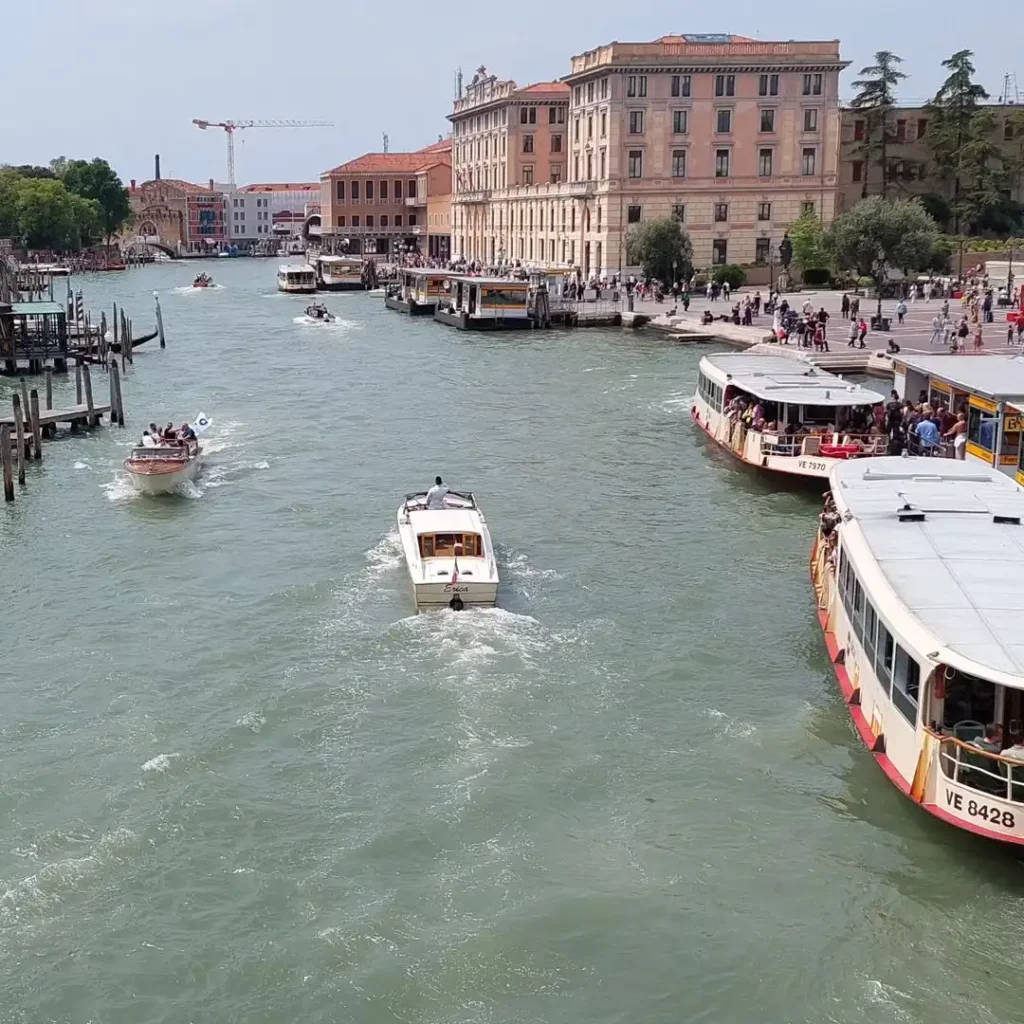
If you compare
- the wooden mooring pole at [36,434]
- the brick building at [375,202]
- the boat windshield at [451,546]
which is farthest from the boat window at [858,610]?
the brick building at [375,202]

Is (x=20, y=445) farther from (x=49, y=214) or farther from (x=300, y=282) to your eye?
(x=49, y=214)

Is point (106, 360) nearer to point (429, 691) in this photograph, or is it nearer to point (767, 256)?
point (429, 691)

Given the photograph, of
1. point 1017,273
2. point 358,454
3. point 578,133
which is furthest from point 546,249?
point 358,454

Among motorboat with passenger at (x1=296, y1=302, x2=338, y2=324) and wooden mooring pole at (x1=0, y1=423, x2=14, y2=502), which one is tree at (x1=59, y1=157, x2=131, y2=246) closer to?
motorboat with passenger at (x1=296, y1=302, x2=338, y2=324)

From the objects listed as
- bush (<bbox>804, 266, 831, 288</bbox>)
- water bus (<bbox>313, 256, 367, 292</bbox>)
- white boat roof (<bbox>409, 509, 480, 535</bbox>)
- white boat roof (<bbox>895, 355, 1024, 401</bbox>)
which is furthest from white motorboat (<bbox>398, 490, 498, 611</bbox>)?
water bus (<bbox>313, 256, 367, 292</bbox>)

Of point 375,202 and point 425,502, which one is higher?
point 375,202

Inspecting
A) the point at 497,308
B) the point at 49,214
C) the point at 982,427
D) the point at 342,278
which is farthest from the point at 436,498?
the point at 49,214
